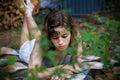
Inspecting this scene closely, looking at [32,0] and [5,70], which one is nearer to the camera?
[5,70]

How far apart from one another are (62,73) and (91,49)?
0.26m

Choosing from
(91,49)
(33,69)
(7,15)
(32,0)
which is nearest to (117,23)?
(91,49)

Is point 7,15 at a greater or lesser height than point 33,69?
lesser

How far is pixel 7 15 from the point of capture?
8.88m

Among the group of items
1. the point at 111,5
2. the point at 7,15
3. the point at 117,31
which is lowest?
the point at 7,15

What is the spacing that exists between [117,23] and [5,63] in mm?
516

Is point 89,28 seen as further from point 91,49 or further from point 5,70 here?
point 5,70

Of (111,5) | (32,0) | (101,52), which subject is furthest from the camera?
(32,0)

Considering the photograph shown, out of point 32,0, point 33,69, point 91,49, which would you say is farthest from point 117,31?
point 32,0

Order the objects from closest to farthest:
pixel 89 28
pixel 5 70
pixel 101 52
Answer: pixel 5 70 → pixel 101 52 → pixel 89 28

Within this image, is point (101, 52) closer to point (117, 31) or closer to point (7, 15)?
point (117, 31)

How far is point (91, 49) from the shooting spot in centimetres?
210

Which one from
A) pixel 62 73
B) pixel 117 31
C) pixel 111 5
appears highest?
pixel 111 5

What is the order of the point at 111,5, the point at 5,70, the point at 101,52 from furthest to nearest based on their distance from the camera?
1. the point at 101,52
2. the point at 111,5
3. the point at 5,70
